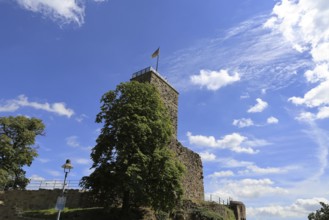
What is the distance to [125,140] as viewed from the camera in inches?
974

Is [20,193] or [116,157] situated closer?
[116,157]

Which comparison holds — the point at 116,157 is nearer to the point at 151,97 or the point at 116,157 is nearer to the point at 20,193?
the point at 151,97

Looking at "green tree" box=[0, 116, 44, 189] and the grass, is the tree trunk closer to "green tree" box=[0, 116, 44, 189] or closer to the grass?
the grass

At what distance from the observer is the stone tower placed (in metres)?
35.9

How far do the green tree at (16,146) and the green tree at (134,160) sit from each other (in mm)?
14215

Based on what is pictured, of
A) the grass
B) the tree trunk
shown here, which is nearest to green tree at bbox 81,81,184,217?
the tree trunk

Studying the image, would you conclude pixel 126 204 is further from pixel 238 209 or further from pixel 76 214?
pixel 238 209

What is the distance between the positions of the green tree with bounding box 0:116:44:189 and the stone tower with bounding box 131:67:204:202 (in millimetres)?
13777

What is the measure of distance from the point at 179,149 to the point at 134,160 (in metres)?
12.8

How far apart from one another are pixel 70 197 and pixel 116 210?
5248mm

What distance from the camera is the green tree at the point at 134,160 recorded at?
2331cm

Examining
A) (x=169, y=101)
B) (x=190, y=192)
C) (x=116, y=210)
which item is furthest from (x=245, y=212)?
(x=116, y=210)

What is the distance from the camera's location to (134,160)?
23953mm

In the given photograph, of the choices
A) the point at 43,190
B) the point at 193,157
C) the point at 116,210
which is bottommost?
the point at 116,210
